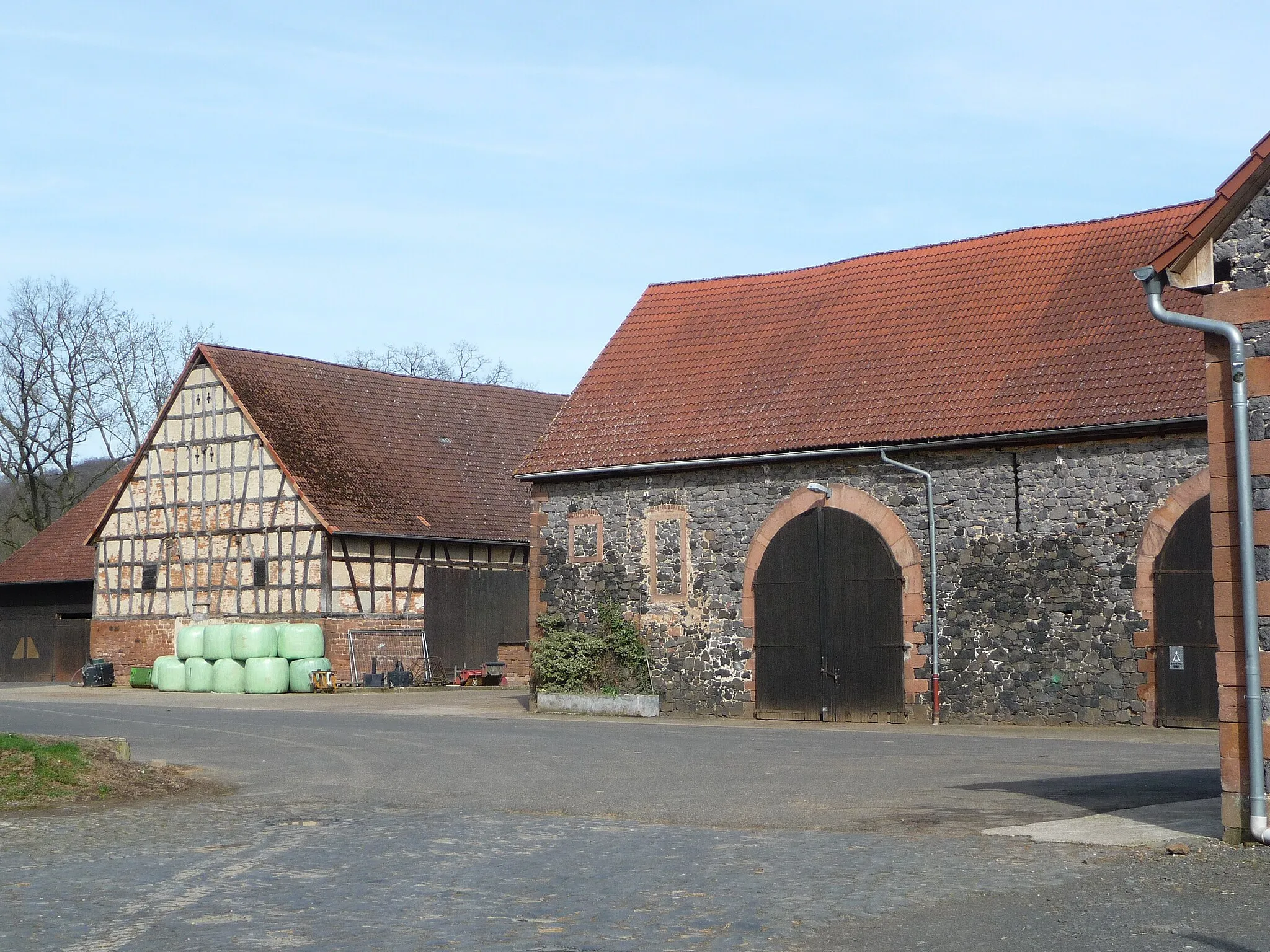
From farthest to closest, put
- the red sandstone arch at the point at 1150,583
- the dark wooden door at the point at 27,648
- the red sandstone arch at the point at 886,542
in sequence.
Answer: the dark wooden door at the point at 27,648, the red sandstone arch at the point at 886,542, the red sandstone arch at the point at 1150,583

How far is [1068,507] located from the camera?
76.0 ft

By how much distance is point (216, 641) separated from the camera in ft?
126

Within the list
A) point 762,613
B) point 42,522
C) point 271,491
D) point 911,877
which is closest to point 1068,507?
point 762,613

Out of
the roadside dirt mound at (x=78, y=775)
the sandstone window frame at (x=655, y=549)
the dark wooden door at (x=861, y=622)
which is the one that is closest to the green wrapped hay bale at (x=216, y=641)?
the sandstone window frame at (x=655, y=549)

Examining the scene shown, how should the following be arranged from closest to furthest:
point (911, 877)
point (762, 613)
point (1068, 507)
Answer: point (911, 877)
point (1068, 507)
point (762, 613)

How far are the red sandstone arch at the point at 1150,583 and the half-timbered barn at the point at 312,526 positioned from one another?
2100 cm

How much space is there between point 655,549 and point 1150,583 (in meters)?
8.68

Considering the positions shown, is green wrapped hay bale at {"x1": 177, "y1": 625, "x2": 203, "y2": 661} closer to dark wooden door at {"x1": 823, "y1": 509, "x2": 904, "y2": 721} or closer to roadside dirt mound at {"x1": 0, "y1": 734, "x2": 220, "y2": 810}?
dark wooden door at {"x1": 823, "y1": 509, "x2": 904, "y2": 721}

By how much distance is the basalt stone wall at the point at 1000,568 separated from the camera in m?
22.7

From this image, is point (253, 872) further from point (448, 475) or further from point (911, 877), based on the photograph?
point (448, 475)

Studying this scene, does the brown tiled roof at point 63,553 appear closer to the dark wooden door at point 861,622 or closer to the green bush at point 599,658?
the green bush at point 599,658

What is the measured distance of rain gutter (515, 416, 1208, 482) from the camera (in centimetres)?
2230

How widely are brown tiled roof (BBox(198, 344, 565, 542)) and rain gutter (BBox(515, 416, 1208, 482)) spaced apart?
911 cm

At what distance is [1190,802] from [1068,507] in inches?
438
